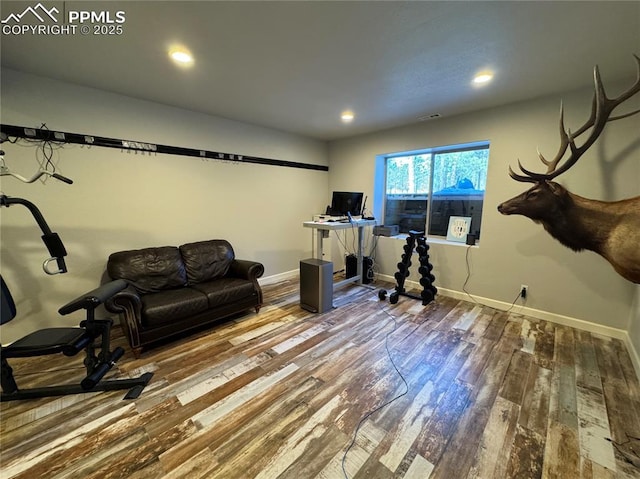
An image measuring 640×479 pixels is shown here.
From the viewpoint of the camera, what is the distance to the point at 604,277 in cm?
270

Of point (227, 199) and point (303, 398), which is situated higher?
point (227, 199)

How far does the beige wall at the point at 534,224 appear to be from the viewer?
102 inches

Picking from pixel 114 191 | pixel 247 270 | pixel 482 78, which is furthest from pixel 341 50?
pixel 114 191

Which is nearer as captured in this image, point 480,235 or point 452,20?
point 452,20

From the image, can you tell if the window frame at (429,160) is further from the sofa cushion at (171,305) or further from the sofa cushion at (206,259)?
the sofa cushion at (171,305)

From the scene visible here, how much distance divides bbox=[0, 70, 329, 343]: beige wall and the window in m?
2.14

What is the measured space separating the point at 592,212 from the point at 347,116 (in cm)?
285

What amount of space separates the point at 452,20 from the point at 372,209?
3096 mm

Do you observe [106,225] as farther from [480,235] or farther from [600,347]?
[600,347]

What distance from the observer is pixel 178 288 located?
2.97 metres

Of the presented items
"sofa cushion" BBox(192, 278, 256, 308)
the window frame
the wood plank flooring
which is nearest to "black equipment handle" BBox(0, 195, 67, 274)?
the wood plank flooring

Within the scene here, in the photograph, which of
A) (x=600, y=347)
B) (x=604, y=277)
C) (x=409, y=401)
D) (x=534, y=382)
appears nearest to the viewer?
(x=409, y=401)

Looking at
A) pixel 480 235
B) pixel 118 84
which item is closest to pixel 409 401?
pixel 480 235

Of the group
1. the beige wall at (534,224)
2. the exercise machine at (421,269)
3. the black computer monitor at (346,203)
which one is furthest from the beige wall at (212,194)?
the black computer monitor at (346,203)
